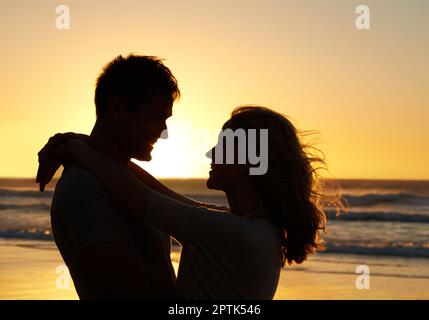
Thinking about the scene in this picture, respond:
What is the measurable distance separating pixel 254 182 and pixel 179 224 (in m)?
0.40

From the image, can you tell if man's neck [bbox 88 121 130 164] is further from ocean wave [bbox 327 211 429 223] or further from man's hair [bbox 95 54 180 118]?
ocean wave [bbox 327 211 429 223]

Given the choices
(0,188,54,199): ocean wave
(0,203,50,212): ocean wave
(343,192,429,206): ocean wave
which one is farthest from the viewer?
(0,188,54,199): ocean wave

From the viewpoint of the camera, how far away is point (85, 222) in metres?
2.67

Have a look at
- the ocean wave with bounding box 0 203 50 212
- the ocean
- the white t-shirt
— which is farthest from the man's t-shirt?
the ocean wave with bounding box 0 203 50 212

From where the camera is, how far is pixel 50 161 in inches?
120

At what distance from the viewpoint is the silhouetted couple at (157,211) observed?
2723 mm

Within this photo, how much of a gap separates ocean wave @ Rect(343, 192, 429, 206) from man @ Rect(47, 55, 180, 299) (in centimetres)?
3260

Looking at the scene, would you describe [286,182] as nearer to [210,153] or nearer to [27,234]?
[210,153]

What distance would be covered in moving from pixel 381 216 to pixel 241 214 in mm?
27727

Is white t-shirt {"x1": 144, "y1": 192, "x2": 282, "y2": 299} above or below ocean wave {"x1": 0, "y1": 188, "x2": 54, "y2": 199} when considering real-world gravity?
above

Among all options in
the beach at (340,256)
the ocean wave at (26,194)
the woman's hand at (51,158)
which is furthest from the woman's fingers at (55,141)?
the ocean wave at (26,194)

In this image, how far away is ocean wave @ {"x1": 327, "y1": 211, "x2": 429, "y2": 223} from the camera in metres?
28.5

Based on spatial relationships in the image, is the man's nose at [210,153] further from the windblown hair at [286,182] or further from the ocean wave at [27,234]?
the ocean wave at [27,234]
